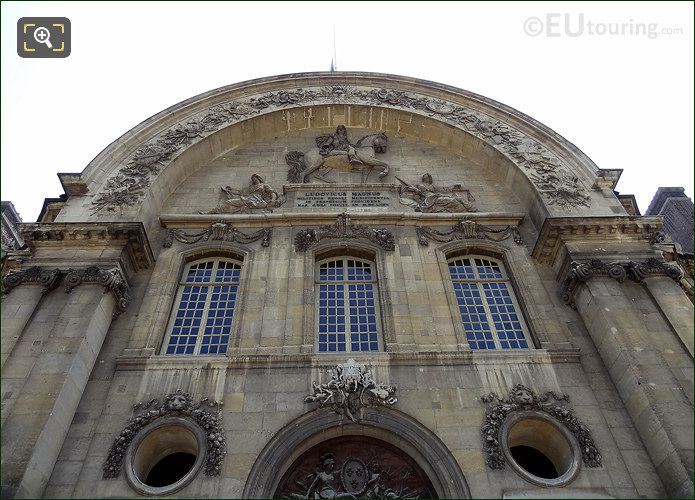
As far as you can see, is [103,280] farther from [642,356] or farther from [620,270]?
[620,270]

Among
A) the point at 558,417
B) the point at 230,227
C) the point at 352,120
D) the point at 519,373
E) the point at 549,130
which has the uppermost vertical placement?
the point at 352,120

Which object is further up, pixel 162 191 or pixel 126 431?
pixel 162 191

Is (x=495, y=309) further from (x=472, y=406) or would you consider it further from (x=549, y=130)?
(x=549, y=130)

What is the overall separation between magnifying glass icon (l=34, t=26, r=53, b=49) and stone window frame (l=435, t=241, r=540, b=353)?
1045cm

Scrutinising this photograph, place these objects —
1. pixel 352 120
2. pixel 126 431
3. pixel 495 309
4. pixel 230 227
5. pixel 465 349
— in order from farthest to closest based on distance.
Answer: pixel 352 120 → pixel 230 227 → pixel 495 309 → pixel 465 349 → pixel 126 431

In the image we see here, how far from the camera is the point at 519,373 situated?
35.5 feet

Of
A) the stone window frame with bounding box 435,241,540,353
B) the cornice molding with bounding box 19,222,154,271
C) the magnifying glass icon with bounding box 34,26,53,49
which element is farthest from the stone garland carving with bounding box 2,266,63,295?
the stone window frame with bounding box 435,241,540,353

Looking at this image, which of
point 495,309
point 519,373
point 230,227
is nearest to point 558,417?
point 519,373

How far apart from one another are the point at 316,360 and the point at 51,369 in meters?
4.99

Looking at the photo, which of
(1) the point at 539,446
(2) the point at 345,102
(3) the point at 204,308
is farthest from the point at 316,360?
(2) the point at 345,102

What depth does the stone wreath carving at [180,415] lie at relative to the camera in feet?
30.6

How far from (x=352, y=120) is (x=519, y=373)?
415 inches

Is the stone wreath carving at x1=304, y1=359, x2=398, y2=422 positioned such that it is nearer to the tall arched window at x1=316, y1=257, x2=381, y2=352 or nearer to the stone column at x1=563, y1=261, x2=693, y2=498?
the tall arched window at x1=316, y1=257, x2=381, y2=352

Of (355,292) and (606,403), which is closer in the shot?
(606,403)
